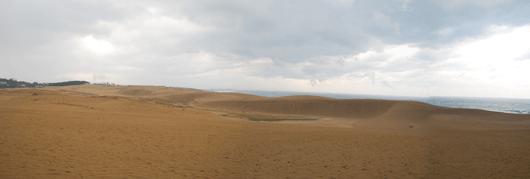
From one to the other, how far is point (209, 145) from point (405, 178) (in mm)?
→ 7144

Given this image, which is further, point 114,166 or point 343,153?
point 343,153

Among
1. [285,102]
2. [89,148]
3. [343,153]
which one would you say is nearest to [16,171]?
[89,148]

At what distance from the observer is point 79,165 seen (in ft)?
20.8

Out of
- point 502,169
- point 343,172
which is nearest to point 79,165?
point 343,172

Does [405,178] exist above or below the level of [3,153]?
below

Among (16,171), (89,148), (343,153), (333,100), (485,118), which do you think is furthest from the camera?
(333,100)

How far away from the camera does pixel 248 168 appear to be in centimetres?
759

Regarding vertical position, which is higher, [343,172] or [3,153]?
[3,153]

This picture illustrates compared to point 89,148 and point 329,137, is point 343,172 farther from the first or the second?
point 89,148

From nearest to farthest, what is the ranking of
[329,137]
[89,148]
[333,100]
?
[89,148] < [329,137] < [333,100]

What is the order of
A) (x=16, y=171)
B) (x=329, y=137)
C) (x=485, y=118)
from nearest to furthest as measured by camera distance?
1. (x=16, y=171)
2. (x=329, y=137)
3. (x=485, y=118)

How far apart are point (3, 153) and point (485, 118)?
119 feet

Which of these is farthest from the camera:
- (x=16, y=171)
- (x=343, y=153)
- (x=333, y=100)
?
(x=333, y=100)

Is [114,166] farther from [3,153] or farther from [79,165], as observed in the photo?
[3,153]
